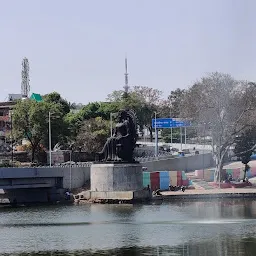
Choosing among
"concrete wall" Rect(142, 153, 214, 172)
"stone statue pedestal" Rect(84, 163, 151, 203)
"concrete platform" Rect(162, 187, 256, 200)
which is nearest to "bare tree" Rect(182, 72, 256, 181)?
"concrete platform" Rect(162, 187, 256, 200)

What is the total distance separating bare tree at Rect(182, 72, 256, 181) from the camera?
406ft

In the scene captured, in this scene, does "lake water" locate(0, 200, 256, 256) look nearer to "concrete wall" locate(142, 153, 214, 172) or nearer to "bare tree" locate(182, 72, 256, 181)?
"bare tree" locate(182, 72, 256, 181)

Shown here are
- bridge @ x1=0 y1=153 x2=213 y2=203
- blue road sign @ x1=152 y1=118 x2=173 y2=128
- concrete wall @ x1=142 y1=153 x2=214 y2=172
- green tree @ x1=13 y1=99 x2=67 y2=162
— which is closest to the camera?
bridge @ x1=0 y1=153 x2=213 y2=203

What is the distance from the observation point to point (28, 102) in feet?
492

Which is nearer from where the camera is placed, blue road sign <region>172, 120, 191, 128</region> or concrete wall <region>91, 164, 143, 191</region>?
concrete wall <region>91, 164, 143, 191</region>

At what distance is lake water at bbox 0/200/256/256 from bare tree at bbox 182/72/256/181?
70.8 feet

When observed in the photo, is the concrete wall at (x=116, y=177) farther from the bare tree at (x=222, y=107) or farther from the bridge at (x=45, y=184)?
the bare tree at (x=222, y=107)

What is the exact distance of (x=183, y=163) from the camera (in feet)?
490

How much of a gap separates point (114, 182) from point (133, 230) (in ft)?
121

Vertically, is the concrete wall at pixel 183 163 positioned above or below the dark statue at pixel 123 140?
below

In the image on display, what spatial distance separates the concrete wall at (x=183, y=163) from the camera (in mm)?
140250

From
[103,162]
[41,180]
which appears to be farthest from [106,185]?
[41,180]

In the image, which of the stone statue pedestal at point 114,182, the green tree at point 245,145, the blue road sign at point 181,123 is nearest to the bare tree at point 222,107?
the green tree at point 245,145

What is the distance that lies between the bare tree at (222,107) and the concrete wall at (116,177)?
56.9 ft
